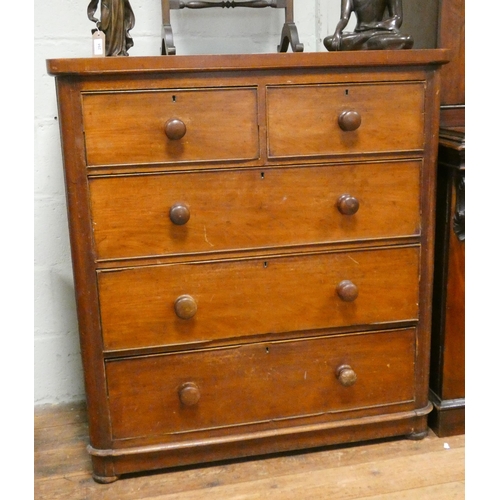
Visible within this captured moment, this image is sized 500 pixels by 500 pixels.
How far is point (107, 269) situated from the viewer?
1.72 metres

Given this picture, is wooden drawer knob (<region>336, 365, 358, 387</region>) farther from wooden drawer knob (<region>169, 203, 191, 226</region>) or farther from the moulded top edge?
the moulded top edge

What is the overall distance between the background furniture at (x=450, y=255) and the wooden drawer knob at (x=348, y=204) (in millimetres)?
328

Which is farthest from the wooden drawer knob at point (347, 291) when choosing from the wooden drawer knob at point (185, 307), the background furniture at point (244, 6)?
the background furniture at point (244, 6)

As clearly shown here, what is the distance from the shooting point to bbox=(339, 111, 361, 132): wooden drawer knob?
172 cm

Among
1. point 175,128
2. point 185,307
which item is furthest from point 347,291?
point 175,128

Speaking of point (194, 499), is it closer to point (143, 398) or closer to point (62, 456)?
point (143, 398)

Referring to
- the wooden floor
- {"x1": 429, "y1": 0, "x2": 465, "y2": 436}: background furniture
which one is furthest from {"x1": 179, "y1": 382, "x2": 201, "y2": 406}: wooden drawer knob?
{"x1": 429, "y1": 0, "x2": 465, "y2": 436}: background furniture

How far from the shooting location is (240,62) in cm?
164

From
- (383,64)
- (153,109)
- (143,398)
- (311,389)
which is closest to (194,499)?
(143,398)

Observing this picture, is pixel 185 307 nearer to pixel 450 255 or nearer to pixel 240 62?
pixel 240 62

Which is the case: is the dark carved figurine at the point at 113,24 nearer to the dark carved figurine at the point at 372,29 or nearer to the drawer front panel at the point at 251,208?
the drawer front panel at the point at 251,208

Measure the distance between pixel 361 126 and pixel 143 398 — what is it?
1005 millimetres

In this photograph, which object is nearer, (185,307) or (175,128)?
(175,128)

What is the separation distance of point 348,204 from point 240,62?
494 millimetres
